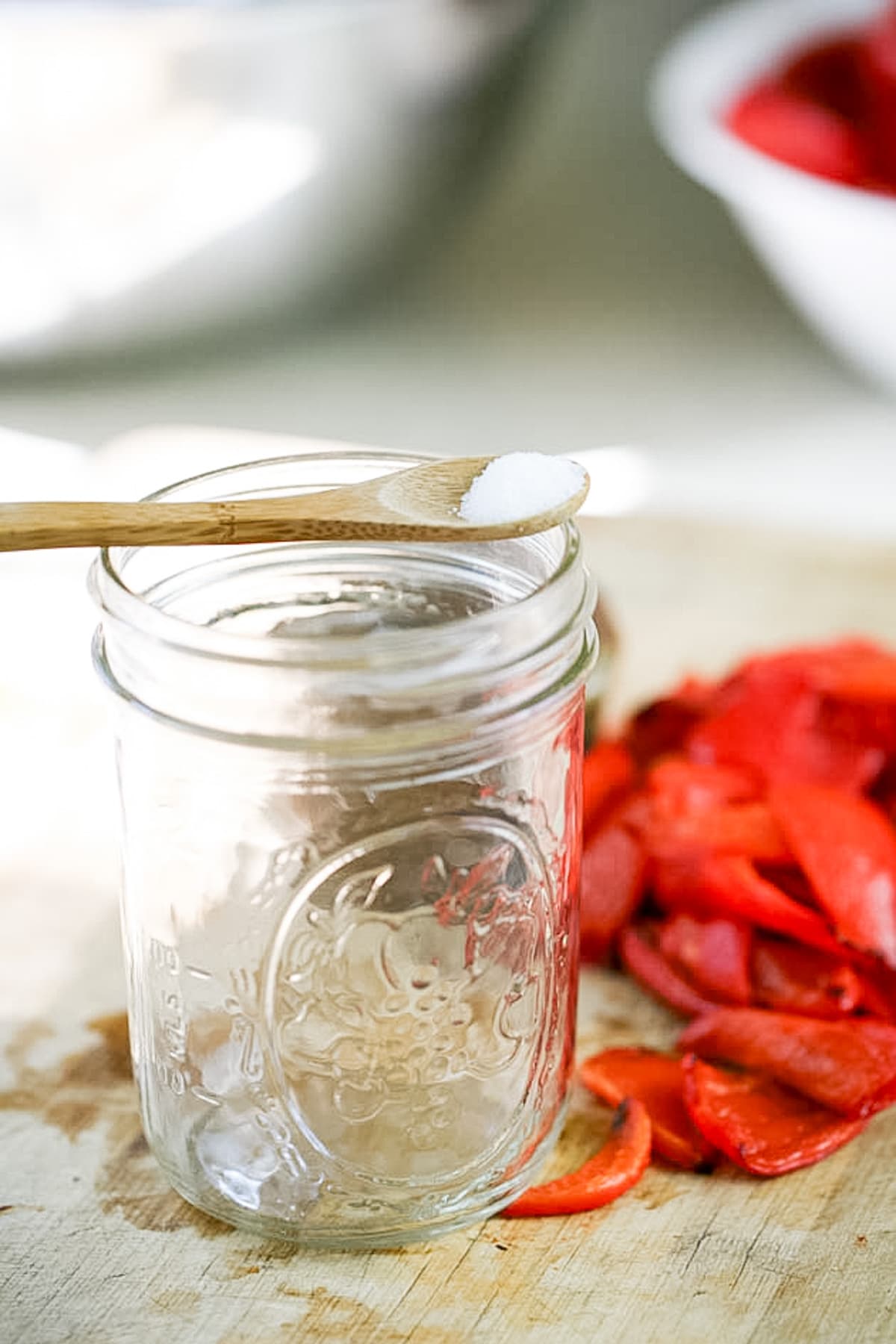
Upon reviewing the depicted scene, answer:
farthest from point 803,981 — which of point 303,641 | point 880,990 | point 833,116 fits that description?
point 833,116

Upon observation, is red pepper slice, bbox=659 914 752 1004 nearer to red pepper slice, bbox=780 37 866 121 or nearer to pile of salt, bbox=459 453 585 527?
pile of salt, bbox=459 453 585 527

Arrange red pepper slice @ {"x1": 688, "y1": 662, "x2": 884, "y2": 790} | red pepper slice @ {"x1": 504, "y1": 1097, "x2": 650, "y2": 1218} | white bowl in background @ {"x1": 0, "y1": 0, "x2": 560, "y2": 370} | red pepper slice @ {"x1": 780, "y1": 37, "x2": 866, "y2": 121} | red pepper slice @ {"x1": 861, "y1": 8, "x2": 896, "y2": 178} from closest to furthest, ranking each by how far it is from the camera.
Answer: red pepper slice @ {"x1": 504, "y1": 1097, "x2": 650, "y2": 1218}
red pepper slice @ {"x1": 688, "y1": 662, "x2": 884, "y2": 790}
white bowl in background @ {"x1": 0, "y1": 0, "x2": 560, "y2": 370}
red pepper slice @ {"x1": 861, "y1": 8, "x2": 896, "y2": 178}
red pepper slice @ {"x1": 780, "y1": 37, "x2": 866, "y2": 121}

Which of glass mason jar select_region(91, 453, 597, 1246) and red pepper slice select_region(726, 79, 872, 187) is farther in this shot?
red pepper slice select_region(726, 79, 872, 187)

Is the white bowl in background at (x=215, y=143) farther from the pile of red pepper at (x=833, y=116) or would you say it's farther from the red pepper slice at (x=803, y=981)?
the red pepper slice at (x=803, y=981)

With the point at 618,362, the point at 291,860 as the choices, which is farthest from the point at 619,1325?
the point at 618,362

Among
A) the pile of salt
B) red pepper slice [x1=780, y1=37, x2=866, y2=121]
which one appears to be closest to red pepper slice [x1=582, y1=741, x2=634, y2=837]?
the pile of salt

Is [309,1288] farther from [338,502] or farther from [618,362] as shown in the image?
[618,362]

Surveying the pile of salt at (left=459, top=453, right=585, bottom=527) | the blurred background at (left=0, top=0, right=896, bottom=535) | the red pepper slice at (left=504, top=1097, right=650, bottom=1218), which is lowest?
the blurred background at (left=0, top=0, right=896, bottom=535)
